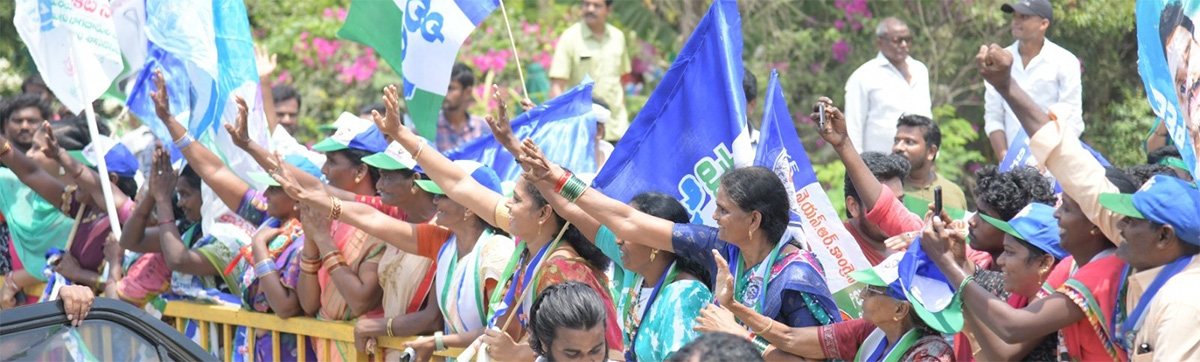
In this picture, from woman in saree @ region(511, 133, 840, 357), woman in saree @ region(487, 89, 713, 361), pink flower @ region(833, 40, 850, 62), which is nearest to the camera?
woman in saree @ region(511, 133, 840, 357)

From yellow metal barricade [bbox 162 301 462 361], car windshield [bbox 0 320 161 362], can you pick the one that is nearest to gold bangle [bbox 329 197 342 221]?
yellow metal barricade [bbox 162 301 462 361]

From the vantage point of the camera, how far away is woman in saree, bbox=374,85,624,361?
5.18 meters

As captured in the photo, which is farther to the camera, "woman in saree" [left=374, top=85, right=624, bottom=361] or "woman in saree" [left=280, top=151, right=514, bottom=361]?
"woman in saree" [left=280, top=151, right=514, bottom=361]

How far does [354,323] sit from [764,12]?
635 cm

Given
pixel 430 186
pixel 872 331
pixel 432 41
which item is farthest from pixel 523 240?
pixel 432 41

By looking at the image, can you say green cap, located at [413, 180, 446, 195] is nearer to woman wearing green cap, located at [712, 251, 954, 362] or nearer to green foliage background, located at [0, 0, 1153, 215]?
woman wearing green cap, located at [712, 251, 954, 362]

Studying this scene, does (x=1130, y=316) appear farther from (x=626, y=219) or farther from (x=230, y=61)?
(x=230, y=61)

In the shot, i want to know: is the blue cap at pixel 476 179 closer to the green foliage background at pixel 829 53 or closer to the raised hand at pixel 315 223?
the raised hand at pixel 315 223

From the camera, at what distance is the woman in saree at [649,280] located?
478 cm

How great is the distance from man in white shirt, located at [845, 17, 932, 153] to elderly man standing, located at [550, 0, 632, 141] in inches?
91.5

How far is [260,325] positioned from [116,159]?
2.30m

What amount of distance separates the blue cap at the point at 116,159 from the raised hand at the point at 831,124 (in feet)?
15.6

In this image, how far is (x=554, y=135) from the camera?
274 inches

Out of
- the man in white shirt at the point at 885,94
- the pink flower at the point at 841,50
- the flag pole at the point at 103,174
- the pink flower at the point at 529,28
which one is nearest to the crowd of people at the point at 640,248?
the flag pole at the point at 103,174
